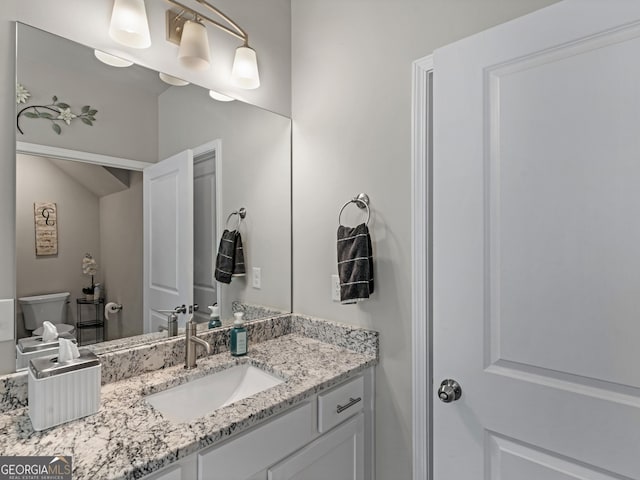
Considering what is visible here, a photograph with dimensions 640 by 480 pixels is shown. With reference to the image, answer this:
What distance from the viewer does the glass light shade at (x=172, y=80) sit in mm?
1404

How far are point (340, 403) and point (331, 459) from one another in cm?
19

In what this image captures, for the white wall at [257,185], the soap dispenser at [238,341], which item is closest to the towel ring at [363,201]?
the white wall at [257,185]

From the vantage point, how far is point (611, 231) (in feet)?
2.92

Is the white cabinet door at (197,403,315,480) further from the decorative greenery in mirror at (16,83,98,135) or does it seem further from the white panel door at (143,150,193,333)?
the decorative greenery in mirror at (16,83,98,135)

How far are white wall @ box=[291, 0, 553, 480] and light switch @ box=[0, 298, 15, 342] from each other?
1103mm

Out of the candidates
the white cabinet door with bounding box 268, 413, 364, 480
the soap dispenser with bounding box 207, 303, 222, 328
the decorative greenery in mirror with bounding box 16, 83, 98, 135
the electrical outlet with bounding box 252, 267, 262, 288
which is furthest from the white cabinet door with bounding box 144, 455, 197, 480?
the decorative greenery in mirror with bounding box 16, 83, 98, 135

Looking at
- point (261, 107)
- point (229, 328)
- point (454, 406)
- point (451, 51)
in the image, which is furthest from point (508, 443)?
point (261, 107)

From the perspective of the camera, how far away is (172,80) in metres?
1.43

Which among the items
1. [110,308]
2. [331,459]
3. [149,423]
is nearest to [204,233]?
[110,308]

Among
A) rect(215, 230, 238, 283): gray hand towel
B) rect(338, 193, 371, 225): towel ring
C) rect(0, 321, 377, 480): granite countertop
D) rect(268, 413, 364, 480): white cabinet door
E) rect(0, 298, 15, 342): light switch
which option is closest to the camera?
rect(0, 321, 377, 480): granite countertop

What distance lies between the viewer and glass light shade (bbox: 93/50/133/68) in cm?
124

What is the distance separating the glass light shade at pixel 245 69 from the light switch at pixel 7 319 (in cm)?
118

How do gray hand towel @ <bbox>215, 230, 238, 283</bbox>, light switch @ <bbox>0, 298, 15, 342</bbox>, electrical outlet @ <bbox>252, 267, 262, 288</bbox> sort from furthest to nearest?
electrical outlet @ <bbox>252, 267, 262, 288</bbox>, gray hand towel @ <bbox>215, 230, 238, 283</bbox>, light switch @ <bbox>0, 298, 15, 342</bbox>

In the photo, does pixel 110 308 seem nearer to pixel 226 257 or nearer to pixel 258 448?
pixel 226 257
